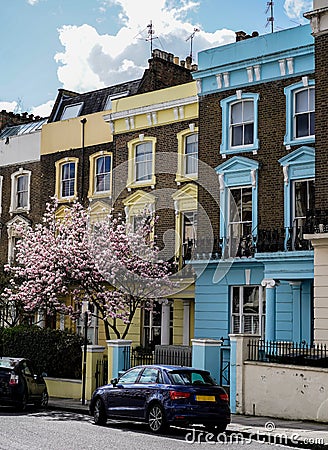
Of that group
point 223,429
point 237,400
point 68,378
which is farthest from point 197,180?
point 223,429

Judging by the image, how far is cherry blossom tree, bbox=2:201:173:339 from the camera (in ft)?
90.9

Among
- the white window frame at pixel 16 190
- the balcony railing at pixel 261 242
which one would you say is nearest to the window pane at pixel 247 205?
the balcony railing at pixel 261 242

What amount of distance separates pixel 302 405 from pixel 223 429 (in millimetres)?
2439

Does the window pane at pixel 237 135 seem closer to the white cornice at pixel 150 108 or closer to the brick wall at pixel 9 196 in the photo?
the white cornice at pixel 150 108

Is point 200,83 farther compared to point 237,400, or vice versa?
point 200,83

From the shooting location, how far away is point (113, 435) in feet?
54.2

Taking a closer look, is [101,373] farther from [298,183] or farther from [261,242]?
[298,183]

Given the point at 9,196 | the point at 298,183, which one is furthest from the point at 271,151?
the point at 9,196

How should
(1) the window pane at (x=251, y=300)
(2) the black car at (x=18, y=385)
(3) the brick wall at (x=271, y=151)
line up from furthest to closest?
(1) the window pane at (x=251, y=300) → (3) the brick wall at (x=271, y=151) → (2) the black car at (x=18, y=385)

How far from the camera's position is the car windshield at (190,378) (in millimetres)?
17281

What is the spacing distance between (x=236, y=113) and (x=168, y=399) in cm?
1301

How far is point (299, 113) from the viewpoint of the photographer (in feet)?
84.6

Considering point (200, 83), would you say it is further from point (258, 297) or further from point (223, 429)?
point (223, 429)

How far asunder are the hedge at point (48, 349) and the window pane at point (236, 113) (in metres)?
8.56
